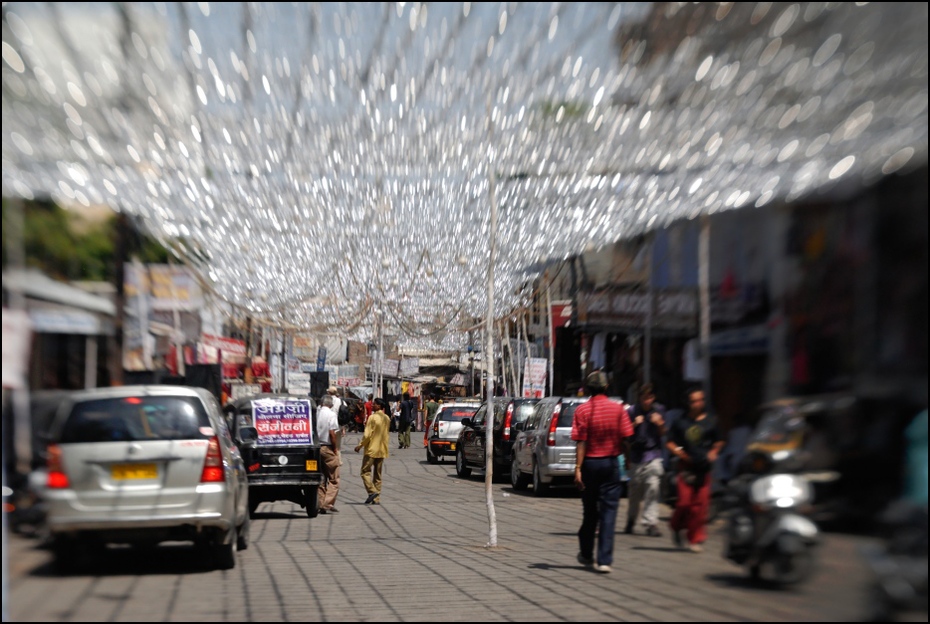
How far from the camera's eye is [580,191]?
10391 mm

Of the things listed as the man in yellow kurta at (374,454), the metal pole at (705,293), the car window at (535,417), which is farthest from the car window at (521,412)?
the metal pole at (705,293)

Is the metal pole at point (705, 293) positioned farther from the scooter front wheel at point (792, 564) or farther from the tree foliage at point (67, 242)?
the tree foliage at point (67, 242)

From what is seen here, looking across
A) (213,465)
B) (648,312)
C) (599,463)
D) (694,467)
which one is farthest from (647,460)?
(213,465)

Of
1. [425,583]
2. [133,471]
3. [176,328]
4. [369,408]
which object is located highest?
[176,328]

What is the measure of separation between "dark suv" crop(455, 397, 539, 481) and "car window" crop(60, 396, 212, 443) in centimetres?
1425

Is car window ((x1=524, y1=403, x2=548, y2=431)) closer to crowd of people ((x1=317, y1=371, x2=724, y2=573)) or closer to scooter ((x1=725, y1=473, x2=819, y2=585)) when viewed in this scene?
crowd of people ((x1=317, y1=371, x2=724, y2=573))

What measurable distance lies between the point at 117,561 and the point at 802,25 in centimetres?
791

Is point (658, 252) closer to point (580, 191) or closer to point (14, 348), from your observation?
point (580, 191)

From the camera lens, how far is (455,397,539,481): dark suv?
25406mm

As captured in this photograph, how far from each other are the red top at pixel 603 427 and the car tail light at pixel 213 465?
3.29m

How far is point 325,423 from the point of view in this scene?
18.9 m

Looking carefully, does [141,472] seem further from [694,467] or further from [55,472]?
[694,467]

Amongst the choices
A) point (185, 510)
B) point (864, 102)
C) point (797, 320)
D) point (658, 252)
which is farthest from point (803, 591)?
point (185, 510)

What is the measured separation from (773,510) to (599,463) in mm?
3710
